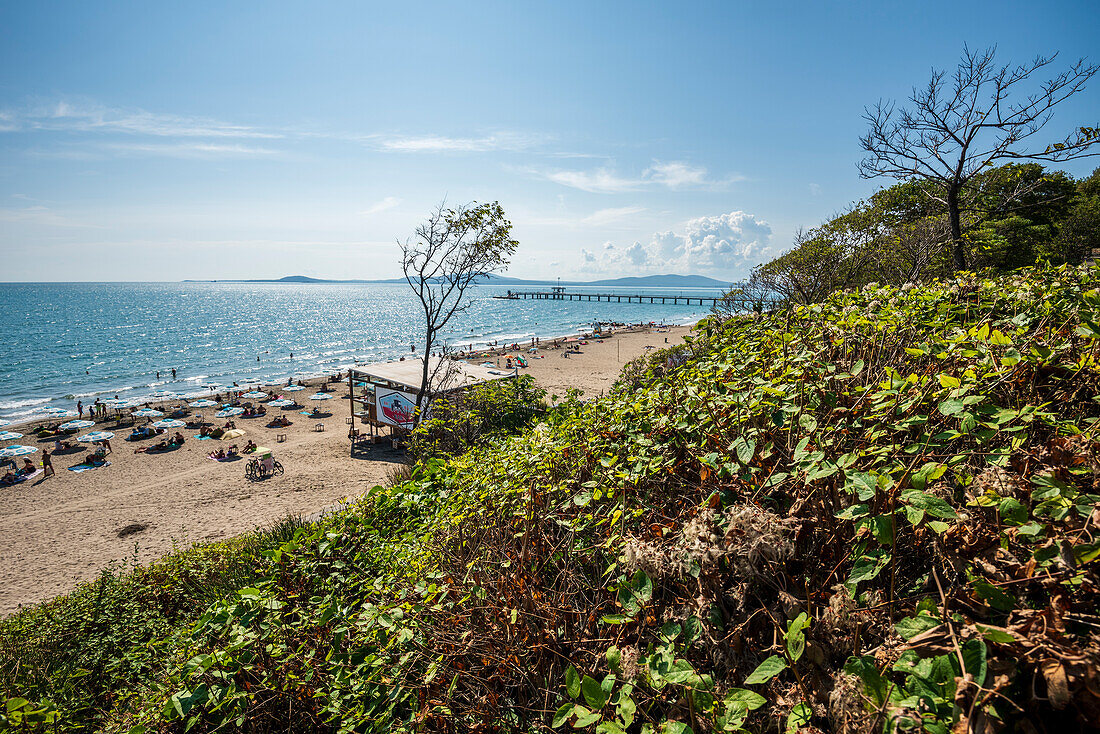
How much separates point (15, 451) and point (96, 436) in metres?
2.82

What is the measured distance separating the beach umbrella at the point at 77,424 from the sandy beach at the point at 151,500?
1.36 m

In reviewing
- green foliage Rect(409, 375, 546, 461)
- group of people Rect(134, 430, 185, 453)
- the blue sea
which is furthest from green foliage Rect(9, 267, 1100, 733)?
the blue sea

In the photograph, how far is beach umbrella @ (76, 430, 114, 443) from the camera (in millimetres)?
23398

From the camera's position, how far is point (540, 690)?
2.08 meters

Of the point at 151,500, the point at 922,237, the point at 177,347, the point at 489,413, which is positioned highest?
the point at 922,237

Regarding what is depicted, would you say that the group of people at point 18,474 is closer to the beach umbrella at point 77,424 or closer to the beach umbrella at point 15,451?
the beach umbrella at point 15,451

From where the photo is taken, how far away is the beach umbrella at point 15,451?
2092cm

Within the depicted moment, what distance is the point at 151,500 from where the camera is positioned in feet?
52.9

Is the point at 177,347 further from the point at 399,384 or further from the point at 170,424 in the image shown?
the point at 399,384

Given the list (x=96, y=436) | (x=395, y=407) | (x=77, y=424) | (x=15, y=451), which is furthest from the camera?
(x=77, y=424)

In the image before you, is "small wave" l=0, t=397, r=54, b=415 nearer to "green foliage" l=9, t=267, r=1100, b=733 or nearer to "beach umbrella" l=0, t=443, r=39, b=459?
"beach umbrella" l=0, t=443, r=39, b=459

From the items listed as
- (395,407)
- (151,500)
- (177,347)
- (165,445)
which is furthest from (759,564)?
(177,347)

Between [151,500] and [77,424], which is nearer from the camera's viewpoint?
[151,500]

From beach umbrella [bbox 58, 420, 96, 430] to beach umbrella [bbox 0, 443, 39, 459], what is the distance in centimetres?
260
